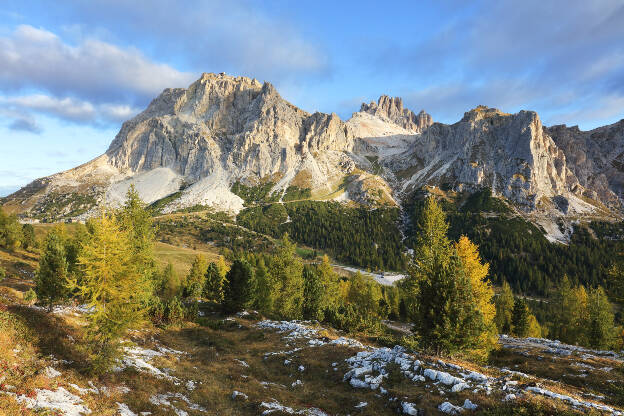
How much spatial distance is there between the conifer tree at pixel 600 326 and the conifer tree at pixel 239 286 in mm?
67644

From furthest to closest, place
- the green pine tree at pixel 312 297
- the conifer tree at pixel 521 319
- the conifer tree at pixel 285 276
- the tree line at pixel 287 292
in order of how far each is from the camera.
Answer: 1. the conifer tree at pixel 521 319
2. the green pine tree at pixel 312 297
3. the conifer tree at pixel 285 276
4. the tree line at pixel 287 292

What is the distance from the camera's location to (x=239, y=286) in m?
52.1

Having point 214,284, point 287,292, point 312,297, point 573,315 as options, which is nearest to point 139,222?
point 287,292

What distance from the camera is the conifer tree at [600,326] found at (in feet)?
176

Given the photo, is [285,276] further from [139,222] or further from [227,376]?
[227,376]

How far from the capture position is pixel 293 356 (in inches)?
1150

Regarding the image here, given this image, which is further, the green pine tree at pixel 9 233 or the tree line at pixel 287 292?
the green pine tree at pixel 9 233

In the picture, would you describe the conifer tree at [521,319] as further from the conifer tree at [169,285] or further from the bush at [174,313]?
the conifer tree at [169,285]

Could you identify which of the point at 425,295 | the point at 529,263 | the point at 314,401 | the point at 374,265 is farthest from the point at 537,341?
the point at 529,263

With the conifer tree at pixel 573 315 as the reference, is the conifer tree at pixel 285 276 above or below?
A: above

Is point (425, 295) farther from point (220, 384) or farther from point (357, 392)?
point (220, 384)

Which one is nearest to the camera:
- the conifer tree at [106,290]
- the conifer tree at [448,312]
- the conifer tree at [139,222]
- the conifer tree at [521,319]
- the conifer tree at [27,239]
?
the conifer tree at [106,290]

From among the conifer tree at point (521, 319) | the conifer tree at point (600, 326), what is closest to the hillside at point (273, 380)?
the conifer tree at point (521, 319)

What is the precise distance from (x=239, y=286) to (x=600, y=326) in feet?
230
